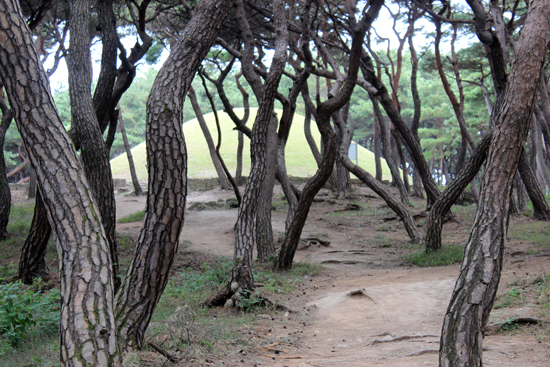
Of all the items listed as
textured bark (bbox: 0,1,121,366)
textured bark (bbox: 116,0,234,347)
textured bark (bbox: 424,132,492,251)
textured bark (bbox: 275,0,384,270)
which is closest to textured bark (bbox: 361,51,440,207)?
textured bark (bbox: 424,132,492,251)

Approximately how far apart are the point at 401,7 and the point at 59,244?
13.9m

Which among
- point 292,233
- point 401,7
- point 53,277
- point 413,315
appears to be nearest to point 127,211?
point 53,277

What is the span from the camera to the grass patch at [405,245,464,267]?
737 cm

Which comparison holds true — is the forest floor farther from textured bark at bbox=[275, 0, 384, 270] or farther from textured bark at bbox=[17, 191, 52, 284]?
textured bark at bbox=[17, 191, 52, 284]

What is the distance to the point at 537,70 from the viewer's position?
3.78 metres

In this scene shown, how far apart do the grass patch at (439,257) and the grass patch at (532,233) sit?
136cm

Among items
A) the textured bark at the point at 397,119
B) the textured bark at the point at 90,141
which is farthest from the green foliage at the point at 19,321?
the textured bark at the point at 397,119

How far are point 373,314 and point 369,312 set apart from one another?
0.22ft

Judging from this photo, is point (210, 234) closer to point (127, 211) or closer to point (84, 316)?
point (127, 211)

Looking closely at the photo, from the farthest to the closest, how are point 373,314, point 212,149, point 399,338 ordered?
point 212,149 < point 373,314 < point 399,338

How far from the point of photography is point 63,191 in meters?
2.40

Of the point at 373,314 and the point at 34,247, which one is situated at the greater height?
the point at 34,247

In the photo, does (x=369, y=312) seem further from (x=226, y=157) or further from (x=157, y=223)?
(x=226, y=157)

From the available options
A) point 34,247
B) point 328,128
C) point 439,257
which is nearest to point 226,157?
point 439,257
